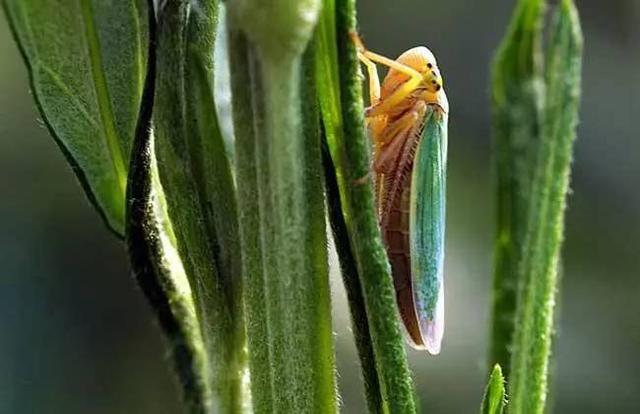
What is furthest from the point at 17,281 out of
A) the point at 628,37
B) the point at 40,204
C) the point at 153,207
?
the point at 153,207

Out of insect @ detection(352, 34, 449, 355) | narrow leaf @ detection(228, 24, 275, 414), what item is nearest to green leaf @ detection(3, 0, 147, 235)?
narrow leaf @ detection(228, 24, 275, 414)

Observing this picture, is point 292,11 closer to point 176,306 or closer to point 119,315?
point 176,306

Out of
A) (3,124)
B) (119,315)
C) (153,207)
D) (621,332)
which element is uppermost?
(3,124)

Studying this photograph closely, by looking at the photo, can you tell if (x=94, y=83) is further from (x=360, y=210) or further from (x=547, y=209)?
(x=547, y=209)

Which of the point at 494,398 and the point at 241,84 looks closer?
the point at 241,84

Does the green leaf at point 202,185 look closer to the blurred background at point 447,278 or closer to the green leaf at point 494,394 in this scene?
the green leaf at point 494,394

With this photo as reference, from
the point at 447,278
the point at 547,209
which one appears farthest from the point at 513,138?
the point at 447,278
